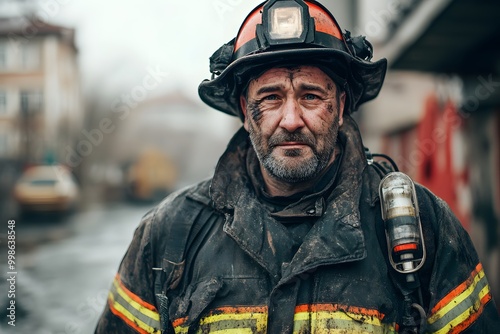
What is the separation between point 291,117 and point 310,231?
1.64 feet

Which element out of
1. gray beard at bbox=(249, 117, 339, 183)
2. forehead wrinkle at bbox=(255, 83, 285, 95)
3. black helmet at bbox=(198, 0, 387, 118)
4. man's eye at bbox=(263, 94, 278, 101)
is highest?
black helmet at bbox=(198, 0, 387, 118)

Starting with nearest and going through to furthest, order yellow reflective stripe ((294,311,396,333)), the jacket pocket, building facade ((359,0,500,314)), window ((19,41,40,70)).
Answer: yellow reflective stripe ((294,311,396,333)) < the jacket pocket < building facade ((359,0,500,314)) < window ((19,41,40,70))

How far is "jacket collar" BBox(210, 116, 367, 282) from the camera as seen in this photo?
6.53ft

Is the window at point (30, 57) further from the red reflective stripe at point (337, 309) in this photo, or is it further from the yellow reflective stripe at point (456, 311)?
the yellow reflective stripe at point (456, 311)

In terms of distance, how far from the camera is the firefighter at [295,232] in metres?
1.96

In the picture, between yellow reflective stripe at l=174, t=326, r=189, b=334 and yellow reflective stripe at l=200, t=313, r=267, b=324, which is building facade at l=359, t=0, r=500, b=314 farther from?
yellow reflective stripe at l=174, t=326, r=189, b=334

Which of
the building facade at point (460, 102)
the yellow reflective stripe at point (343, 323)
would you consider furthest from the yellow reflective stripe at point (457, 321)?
the building facade at point (460, 102)

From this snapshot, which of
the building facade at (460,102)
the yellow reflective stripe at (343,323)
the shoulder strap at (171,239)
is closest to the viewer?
the yellow reflective stripe at (343,323)

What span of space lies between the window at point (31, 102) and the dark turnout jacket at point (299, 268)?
21406mm

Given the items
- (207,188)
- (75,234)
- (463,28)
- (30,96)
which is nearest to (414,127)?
(463,28)

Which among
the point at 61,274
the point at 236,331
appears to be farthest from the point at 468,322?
the point at 61,274

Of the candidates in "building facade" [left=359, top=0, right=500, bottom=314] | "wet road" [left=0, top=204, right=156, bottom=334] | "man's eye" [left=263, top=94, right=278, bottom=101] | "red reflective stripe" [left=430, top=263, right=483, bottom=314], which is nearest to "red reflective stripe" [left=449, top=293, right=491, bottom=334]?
"red reflective stripe" [left=430, top=263, right=483, bottom=314]

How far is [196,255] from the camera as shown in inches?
86.7

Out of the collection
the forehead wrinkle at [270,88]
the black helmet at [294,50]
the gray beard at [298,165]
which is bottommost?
the gray beard at [298,165]
